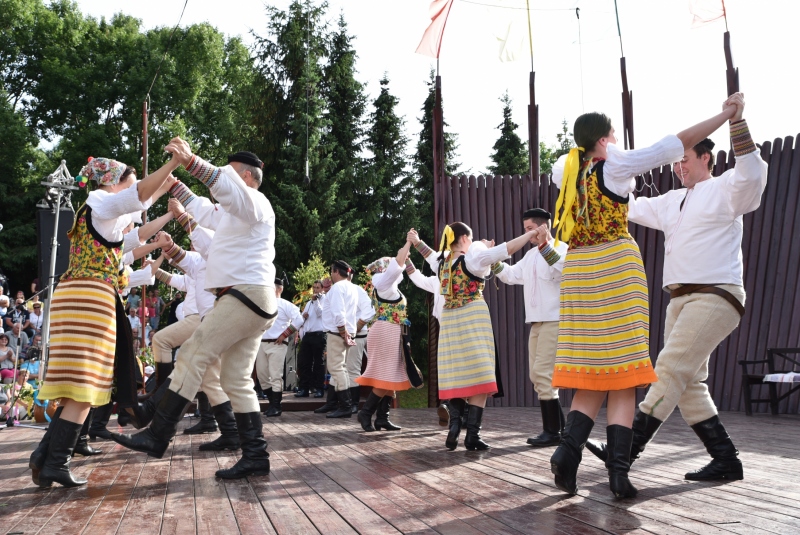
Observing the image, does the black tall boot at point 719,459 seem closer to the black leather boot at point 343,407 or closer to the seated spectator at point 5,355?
the black leather boot at point 343,407

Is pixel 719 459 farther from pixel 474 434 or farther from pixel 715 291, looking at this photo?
pixel 474 434

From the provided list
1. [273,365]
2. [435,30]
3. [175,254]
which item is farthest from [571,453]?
[435,30]

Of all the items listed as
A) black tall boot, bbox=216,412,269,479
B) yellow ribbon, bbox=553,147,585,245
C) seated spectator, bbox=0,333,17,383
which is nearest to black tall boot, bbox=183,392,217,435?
black tall boot, bbox=216,412,269,479

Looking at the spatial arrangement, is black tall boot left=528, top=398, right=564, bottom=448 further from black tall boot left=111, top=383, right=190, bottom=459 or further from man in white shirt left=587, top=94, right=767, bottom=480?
black tall boot left=111, top=383, right=190, bottom=459

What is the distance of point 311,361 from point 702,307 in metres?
9.18

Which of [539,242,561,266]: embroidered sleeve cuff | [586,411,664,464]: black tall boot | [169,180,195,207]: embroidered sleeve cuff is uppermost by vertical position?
[169,180,195,207]: embroidered sleeve cuff

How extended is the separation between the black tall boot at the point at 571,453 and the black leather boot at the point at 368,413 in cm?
367

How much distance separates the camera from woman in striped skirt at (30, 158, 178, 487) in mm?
3971

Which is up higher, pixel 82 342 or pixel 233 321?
pixel 233 321

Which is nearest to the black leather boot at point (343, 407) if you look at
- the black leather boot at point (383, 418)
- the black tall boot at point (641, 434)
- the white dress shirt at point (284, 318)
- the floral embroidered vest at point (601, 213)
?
the white dress shirt at point (284, 318)

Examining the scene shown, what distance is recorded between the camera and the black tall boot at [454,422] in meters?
5.33

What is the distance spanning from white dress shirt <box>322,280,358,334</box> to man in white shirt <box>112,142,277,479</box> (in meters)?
4.43

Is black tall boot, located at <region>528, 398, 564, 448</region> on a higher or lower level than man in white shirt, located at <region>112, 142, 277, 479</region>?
lower

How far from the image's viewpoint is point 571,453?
3420mm
